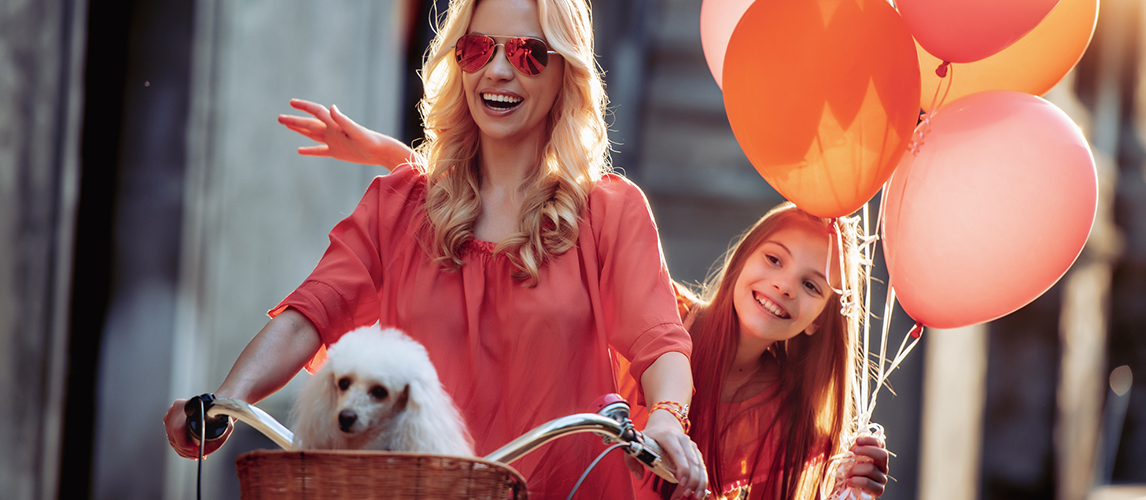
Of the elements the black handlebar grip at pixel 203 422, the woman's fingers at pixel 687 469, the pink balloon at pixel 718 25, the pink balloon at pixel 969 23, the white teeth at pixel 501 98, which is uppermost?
the pink balloon at pixel 718 25

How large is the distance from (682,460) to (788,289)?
1.14 meters

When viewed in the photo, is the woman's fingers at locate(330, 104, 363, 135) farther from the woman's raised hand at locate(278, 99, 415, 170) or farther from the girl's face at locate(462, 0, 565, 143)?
the girl's face at locate(462, 0, 565, 143)

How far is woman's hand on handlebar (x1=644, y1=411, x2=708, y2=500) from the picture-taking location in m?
1.52

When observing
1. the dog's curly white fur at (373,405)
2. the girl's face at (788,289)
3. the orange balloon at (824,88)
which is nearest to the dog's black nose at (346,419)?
the dog's curly white fur at (373,405)

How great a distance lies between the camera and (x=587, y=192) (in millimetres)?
1977

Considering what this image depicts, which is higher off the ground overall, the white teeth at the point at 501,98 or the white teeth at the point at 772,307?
the white teeth at the point at 501,98

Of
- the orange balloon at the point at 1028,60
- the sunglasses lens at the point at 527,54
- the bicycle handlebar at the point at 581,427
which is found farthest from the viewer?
the orange balloon at the point at 1028,60

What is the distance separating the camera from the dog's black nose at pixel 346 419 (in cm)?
134

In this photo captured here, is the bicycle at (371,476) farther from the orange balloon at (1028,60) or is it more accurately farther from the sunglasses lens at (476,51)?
the orange balloon at (1028,60)

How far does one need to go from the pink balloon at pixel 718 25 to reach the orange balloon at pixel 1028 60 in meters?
0.49

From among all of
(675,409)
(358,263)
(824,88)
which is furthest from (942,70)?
(358,263)

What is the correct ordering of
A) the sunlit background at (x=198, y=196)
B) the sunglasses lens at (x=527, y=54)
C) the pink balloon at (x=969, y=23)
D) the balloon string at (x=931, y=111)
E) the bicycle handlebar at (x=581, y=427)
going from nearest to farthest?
the bicycle handlebar at (x=581, y=427) → the sunglasses lens at (x=527, y=54) → the pink balloon at (x=969, y=23) → the balloon string at (x=931, y=111) → the sunlit background at (x=198, y=196)

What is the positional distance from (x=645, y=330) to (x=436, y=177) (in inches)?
22.8

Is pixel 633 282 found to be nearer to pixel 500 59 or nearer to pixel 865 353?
pixel 500 59
